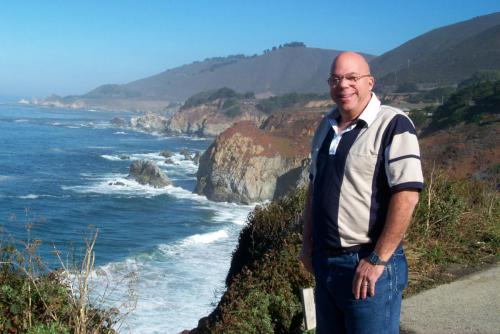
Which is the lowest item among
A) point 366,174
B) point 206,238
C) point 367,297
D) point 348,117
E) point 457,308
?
point 206,238

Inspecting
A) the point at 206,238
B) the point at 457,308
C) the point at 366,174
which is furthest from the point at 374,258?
the point at 206,238

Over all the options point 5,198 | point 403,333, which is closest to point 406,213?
point 403,333

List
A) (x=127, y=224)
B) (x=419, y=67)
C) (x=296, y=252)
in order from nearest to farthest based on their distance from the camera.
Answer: (x=296, y=252)
(x=127, y=224)
(x=419, y=67)

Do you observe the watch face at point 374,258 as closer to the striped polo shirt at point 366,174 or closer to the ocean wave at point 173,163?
the striped polo shirt at point 366,174

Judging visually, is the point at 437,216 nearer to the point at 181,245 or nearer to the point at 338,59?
the point at 338,59

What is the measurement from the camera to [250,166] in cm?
3794

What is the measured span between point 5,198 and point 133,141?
44.4 m

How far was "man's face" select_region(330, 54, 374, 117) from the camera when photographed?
98.1 inches

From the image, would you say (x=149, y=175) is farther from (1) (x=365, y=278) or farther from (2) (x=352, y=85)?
(1) (x=365, y=278)

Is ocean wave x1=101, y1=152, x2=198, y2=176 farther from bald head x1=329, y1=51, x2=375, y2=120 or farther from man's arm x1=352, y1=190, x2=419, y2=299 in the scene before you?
man's arm x1=352, y1=190, x2=419, y2=299

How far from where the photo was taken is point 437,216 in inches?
266

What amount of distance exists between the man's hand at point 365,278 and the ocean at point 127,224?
7.57ft

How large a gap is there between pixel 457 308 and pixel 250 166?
33.3m

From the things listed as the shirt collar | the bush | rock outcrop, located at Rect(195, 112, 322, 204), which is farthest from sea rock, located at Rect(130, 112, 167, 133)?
the shirt collar
